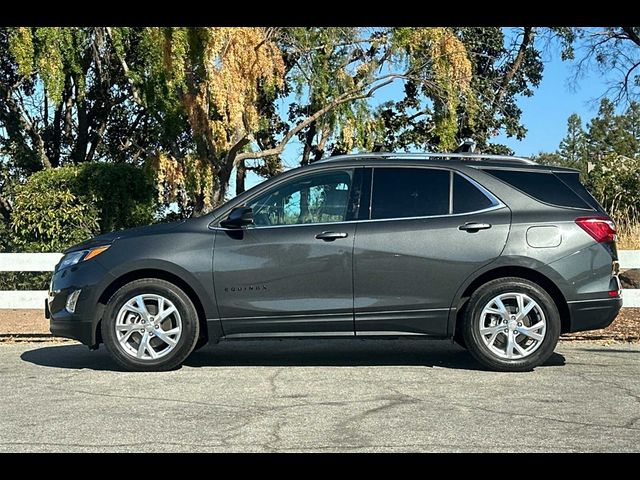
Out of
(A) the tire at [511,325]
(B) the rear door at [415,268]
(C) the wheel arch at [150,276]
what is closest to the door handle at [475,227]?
(B) the rear door at [415,268]

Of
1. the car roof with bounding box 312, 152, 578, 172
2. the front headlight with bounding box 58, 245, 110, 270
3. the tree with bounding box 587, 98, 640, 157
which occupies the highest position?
the tree with bounding box 587, 98, 640, 157

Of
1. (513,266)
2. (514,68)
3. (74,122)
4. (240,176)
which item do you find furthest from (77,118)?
(513,266)

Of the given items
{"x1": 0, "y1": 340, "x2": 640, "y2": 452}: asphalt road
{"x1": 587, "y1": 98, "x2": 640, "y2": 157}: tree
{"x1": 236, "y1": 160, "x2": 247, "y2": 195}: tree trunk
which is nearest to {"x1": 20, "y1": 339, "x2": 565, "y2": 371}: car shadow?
{"x1": 0, "y1": 340, "x2": 640, "y2": 452}: asphalt road

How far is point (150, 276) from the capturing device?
816cm

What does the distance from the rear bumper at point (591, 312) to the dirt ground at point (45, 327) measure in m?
2.37

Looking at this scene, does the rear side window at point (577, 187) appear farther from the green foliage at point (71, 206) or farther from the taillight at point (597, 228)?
the green foliage at point (71, 206)

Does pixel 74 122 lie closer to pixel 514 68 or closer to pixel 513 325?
pixel 514 68

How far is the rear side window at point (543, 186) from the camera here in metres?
8.17

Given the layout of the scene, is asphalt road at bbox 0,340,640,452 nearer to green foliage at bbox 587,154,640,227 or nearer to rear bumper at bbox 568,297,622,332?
rear bumper at bbox 568,297,622,332

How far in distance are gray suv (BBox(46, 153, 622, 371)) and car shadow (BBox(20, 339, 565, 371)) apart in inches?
21.7

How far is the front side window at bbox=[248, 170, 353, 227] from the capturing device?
8156 mm

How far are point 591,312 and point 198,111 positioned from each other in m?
9.07
